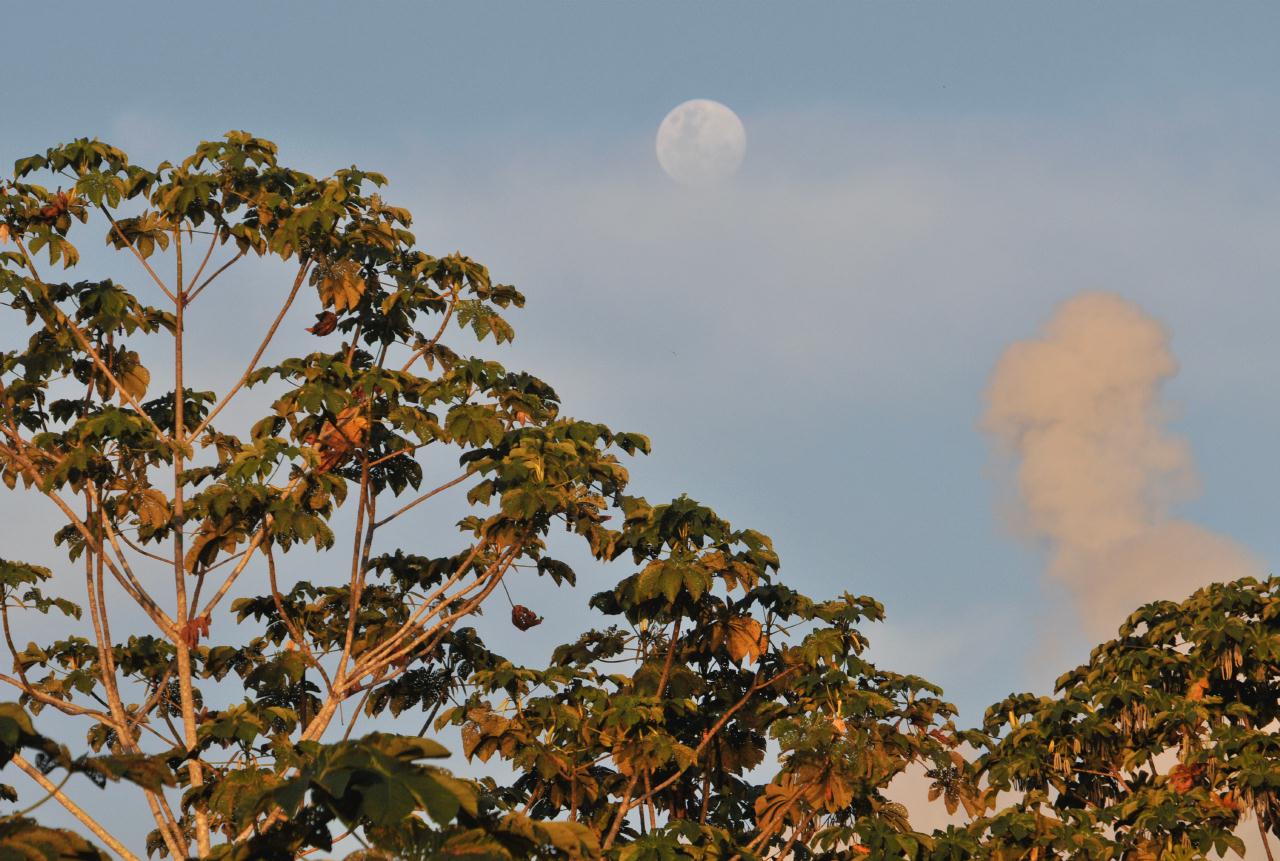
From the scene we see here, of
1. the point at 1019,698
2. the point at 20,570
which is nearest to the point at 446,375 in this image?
the point at 20,570

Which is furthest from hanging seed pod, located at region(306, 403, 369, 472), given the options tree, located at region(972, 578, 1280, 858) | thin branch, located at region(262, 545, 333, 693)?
tree, located at region(972, 578, 1280, 858)

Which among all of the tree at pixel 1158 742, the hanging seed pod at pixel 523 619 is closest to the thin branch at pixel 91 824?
the hanging seed pod at pixel 523 619

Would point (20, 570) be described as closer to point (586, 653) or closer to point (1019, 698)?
point (586, 653)

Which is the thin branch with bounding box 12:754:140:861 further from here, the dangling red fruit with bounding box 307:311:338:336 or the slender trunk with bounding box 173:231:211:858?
the dangling red fruit with bounding box 307:311:338:336

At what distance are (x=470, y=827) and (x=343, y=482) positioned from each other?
1047 centimetres

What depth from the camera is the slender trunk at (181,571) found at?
18.8 metres

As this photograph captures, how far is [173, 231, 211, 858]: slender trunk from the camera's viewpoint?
18766 mm

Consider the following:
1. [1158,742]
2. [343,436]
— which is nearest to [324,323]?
[343,436]

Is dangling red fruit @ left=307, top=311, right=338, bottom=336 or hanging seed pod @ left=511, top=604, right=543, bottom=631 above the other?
dangling red fruit @ left=307, top=311, right=338, bottom=336

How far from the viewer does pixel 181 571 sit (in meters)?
19.9

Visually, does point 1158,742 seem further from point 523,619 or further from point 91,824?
point 91,824

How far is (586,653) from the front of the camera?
21.9 m

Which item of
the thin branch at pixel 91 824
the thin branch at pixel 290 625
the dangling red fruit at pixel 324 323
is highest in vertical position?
the dangling red fruit at pixel 324 323

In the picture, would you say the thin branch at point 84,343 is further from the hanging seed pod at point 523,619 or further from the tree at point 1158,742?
the tree at point 1158,742
